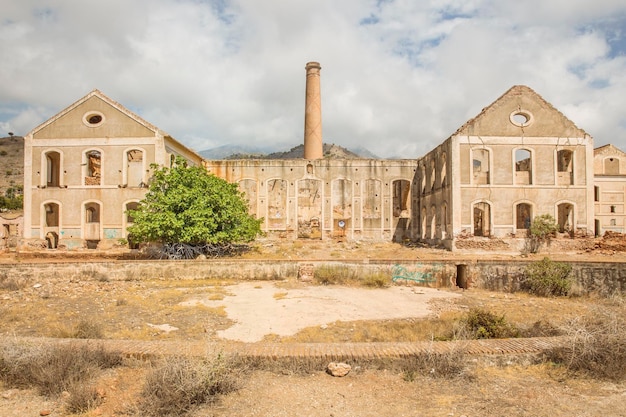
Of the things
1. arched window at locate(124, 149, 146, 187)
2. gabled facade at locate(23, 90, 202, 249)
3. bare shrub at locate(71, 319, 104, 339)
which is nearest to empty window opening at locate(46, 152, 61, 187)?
gabled facade at locate(23, 90, 202, 249)

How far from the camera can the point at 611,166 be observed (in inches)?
1355

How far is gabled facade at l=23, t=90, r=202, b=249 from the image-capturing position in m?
24.4

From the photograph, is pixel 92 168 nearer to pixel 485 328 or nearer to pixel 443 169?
pixel 443 169

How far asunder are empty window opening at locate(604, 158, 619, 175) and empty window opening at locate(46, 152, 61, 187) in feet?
124

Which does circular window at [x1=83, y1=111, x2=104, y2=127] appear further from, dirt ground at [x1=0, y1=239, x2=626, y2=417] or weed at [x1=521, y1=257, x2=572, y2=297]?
weed at [x1=521, y1=257, x2=572, y2=297]

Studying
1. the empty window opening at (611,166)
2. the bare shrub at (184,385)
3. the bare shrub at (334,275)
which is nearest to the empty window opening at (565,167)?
the empty window opening at (611,166)

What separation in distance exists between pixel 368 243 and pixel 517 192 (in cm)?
953

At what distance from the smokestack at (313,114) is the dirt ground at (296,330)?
1908 centimetres

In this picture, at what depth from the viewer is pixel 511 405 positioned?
5367mm

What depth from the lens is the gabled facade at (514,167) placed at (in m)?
24.3

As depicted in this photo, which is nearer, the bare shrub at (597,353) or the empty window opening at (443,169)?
the bare shrub at (597,353)

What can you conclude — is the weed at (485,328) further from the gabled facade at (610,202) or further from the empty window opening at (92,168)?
the gabled facade at (610,202)

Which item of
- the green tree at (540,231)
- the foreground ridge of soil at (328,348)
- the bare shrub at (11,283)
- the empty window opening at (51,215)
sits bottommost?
the bare shrub at (11,283)

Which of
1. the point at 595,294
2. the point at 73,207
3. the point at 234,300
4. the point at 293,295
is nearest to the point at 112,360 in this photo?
the point at 234,300
